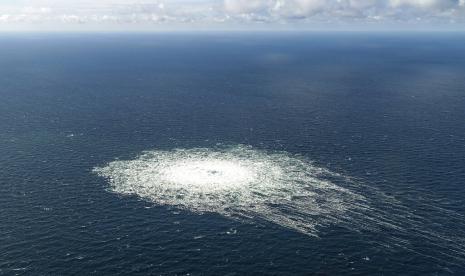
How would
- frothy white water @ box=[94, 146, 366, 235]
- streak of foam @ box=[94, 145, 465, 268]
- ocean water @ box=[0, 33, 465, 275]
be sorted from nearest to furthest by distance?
ocean water @ box=[0, 33, 465, 275] → streak of foam @ box=[94, 145, 465, 268] → frothy white water @ box=[94, 146, 366, 235]

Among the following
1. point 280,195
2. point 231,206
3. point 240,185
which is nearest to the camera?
point 231,206

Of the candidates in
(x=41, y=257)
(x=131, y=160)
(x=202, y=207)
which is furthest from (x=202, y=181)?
(x=41, y=257)

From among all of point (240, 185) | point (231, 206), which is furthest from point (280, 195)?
point (231, 206)

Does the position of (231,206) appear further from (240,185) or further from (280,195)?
(280,195)

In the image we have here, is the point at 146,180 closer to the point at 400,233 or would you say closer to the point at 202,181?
the point at 202,181

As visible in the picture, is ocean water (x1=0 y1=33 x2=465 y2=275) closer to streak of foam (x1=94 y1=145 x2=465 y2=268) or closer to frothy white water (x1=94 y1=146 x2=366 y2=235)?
frothy white water (x1=94 y1=146 x2=366 y2=235)

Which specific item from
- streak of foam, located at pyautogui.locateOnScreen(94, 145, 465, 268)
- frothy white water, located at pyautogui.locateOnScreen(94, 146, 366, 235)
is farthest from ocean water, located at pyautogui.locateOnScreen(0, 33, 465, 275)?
streak of foam, located at pyautogui.locateOnScreen(94, 145, 465, 268)

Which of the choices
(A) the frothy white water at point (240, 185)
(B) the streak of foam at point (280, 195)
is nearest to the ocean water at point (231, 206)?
(A) the frothy white water at point (240, 185)

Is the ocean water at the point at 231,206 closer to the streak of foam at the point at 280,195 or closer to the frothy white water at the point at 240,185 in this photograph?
the frothy white water at the point at 240,185
